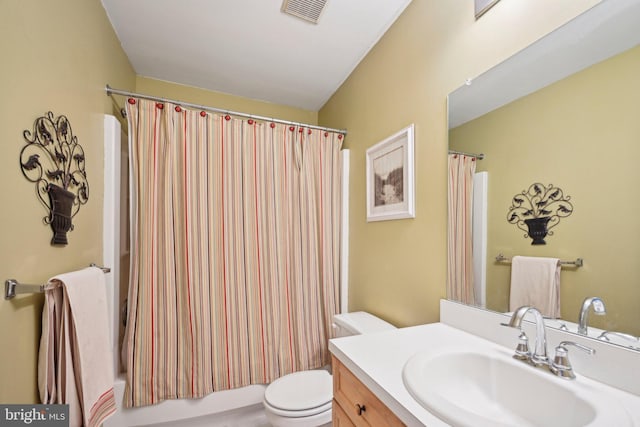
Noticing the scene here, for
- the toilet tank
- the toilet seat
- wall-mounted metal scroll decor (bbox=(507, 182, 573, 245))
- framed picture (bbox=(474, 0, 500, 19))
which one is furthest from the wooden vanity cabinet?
framed picture (bbox=(474, 0, 500, 19))

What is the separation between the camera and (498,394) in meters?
0.80

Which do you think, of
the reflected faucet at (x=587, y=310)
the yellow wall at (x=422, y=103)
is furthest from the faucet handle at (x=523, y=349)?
the yellow wall at (x=422, y=103)

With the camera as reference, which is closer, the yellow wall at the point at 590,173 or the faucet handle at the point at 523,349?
the yellow wall at the point at 590,173

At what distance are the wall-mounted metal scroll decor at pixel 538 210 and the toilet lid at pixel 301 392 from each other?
4.00 feet

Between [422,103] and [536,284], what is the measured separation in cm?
95

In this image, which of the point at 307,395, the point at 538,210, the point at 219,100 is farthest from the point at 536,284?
the point at 219,100

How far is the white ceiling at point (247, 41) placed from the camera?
1.50 m

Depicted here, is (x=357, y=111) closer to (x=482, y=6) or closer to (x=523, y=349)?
(x=482, y=6)

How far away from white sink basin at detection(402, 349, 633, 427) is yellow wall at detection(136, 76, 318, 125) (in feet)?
7.81

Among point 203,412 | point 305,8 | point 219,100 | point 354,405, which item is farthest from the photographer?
point 219,100

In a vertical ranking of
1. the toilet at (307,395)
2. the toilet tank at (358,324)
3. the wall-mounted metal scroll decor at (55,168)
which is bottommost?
the toilet at (307,395)

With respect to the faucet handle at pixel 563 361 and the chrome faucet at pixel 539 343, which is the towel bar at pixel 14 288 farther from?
the faucet handle at pixel 563 361

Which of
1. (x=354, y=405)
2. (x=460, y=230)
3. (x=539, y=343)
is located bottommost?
(x=354, y=405)

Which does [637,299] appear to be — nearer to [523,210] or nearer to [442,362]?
[523,210]
